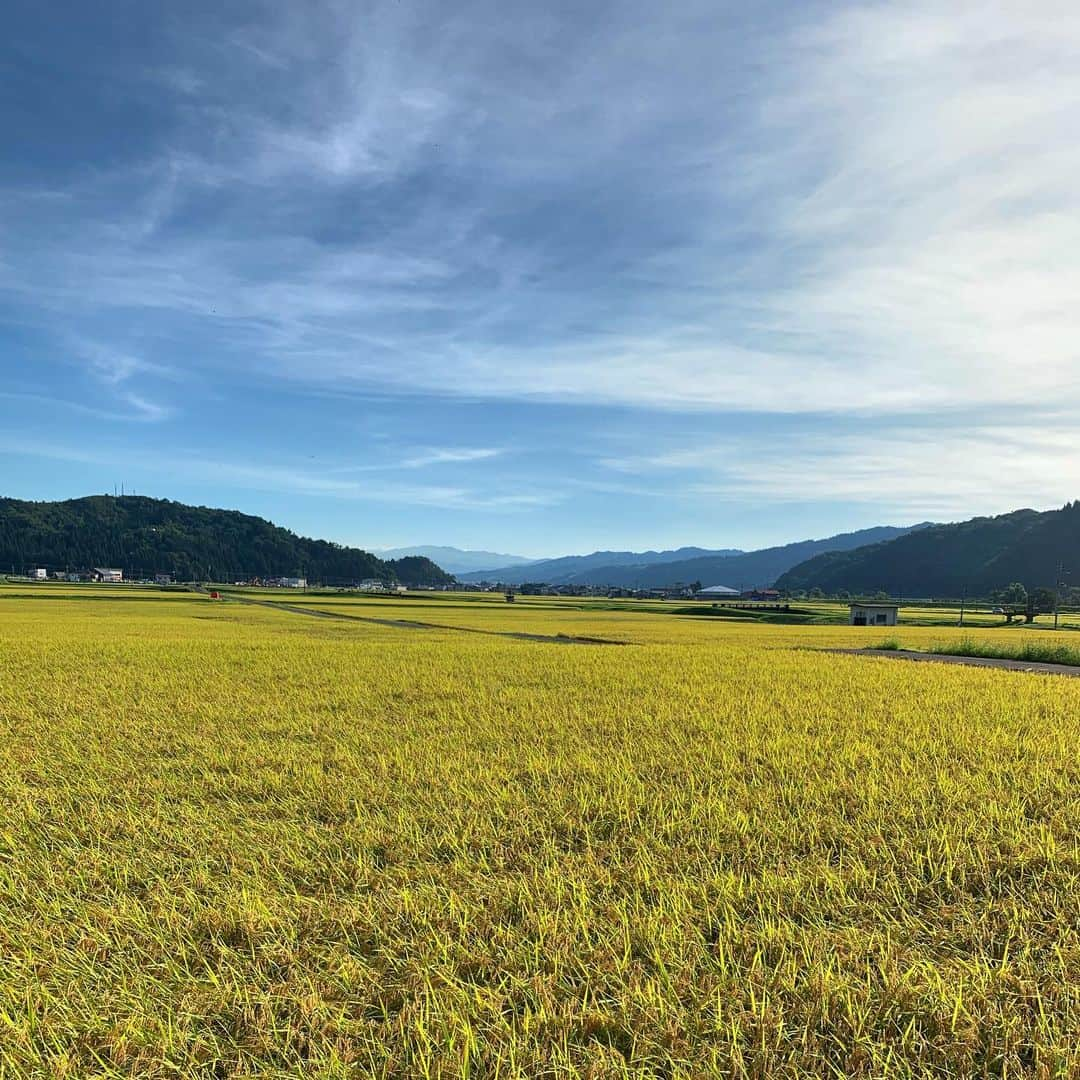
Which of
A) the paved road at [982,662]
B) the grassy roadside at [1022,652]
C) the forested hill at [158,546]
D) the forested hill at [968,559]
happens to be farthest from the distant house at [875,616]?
the forested hill at [158,546]

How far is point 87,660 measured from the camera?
1652 cm

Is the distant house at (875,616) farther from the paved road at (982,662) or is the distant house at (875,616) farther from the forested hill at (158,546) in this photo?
the forested hill at (158,546)

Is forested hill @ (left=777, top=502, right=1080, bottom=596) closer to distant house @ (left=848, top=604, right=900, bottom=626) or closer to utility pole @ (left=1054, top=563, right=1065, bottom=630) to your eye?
utility pole @ (left=1054, top=563, right=1065, bottom=630)

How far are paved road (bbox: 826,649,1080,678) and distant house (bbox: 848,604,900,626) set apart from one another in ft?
99.6

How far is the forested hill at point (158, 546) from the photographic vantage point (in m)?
159

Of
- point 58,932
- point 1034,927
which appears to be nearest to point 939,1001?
point 1034,927

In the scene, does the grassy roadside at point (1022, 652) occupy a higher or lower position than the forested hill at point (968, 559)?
lower

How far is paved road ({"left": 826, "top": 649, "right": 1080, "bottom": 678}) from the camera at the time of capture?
Answer: 57.5 feet

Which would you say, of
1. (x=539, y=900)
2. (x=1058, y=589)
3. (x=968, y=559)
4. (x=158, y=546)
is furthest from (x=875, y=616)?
(x=158, y=546)

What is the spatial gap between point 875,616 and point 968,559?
391 feet

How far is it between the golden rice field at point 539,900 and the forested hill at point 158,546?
7098 inches

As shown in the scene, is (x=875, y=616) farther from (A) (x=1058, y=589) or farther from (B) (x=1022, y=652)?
(A) (x=1058, y=589)

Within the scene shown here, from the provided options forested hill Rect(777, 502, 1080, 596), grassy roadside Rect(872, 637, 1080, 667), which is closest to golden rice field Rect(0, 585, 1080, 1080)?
grassy roadside Rect(872, 637, 1080, 667)

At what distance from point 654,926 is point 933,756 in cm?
534
